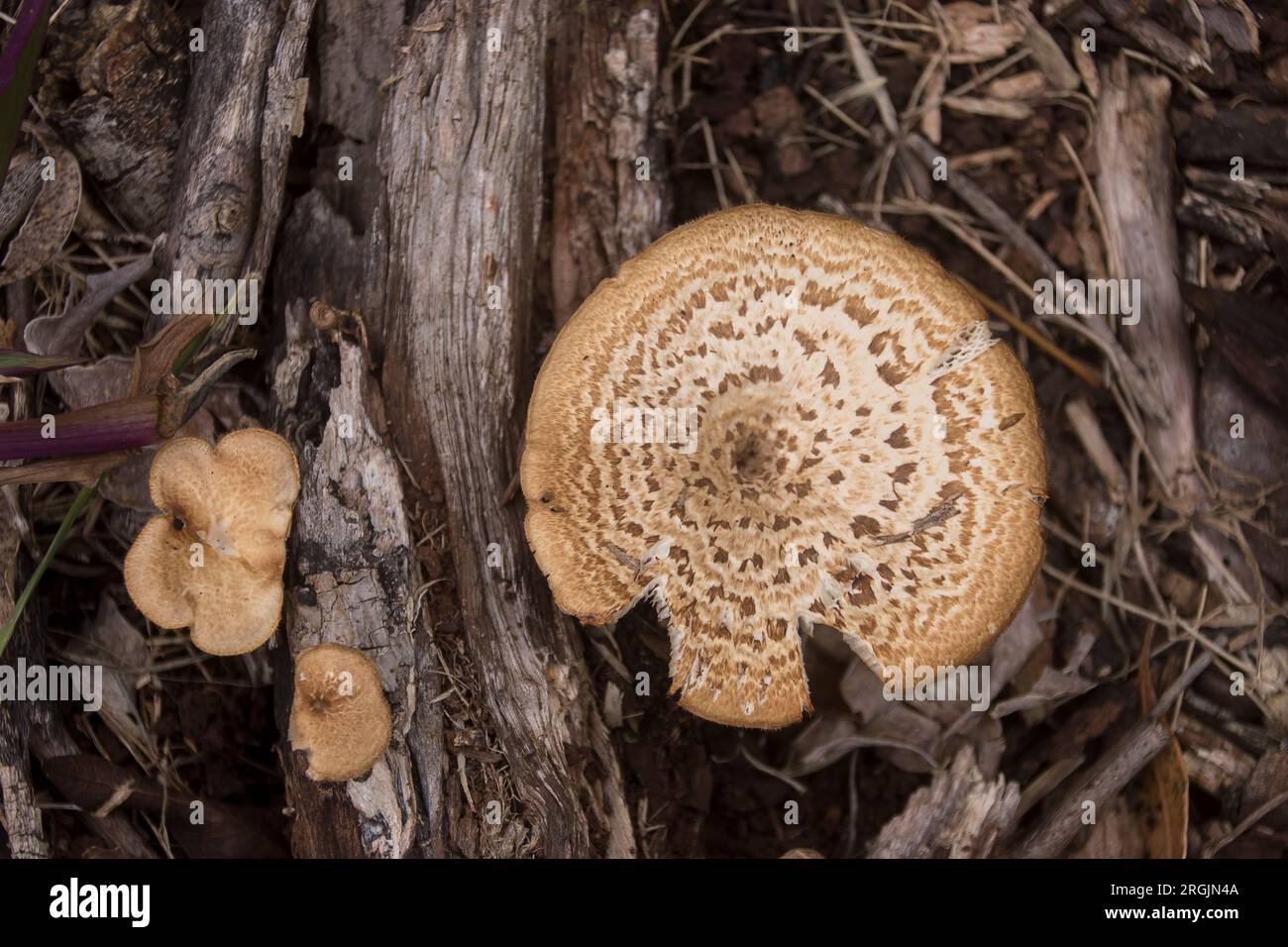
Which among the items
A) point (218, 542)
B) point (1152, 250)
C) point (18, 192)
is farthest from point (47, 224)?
point (1152, 250)

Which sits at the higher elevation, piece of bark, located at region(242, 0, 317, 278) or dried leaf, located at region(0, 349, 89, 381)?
piece of bark, located at region(242, 0, 317, 278)

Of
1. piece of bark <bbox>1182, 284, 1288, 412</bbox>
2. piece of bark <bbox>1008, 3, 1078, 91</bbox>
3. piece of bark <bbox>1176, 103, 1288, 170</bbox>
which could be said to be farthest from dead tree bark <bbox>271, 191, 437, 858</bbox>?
piece of bark <bbox>1176, 103, 1288, 170</bbox>

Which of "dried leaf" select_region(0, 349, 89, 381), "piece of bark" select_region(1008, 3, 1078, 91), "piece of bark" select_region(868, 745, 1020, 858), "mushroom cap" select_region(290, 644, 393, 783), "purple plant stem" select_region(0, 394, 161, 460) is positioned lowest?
"piece of bark" select_region(868, 745, 1020, 858)

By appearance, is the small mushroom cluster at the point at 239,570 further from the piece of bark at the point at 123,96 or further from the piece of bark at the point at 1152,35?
the piece of bark at the point at 1152,35

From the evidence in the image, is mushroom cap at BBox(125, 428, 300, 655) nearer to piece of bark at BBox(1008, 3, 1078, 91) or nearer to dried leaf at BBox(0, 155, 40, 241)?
dried leaf at BBox(0, 155, 40, 241)

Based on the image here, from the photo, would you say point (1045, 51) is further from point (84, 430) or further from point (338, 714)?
point (84, 430)

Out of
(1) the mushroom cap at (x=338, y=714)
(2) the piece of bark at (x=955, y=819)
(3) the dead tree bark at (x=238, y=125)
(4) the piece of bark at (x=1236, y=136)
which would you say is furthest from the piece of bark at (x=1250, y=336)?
(3) the dead tree bark at (x=238, y=125)
